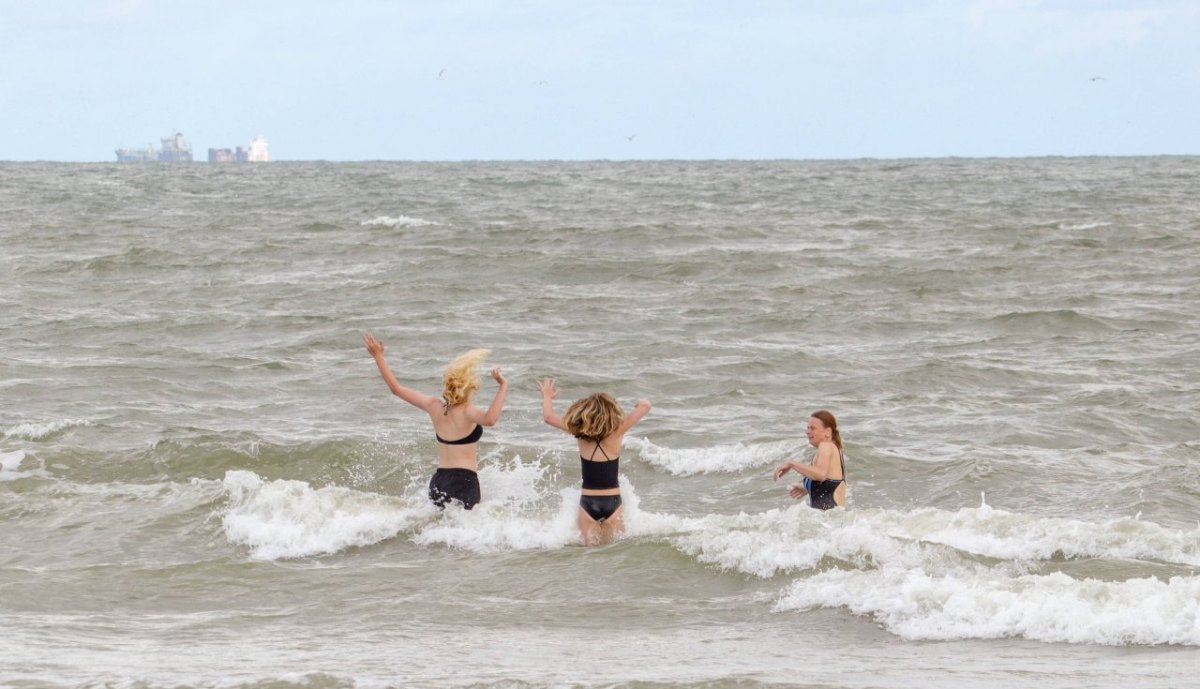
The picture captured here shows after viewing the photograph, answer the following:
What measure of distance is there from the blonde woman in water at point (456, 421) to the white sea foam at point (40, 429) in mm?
4982

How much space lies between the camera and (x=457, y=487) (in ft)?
33.4

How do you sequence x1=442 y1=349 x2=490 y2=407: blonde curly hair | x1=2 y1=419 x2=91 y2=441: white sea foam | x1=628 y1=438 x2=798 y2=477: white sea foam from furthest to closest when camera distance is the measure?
x1=2 y1=419 x2=91 y2=441: white sea foam → x1=628 y1=438 x2=798 y2=477: white sea foam → x1=442 y1=349 x2=490 y2=407: blonde curly hair

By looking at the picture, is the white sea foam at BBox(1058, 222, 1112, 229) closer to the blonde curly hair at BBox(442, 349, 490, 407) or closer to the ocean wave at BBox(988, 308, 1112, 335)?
the ocean wave at BBox(988, 308, 1112, 335)

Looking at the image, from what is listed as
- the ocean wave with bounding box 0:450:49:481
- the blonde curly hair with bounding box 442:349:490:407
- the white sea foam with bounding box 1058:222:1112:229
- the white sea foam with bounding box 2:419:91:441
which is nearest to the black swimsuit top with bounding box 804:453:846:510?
the blonde curly hair with bounding box 442:349:490:407

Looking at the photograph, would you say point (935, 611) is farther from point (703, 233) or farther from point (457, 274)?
point (703, 233)

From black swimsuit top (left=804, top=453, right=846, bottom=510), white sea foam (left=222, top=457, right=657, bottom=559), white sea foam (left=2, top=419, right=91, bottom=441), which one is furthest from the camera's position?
white sea foam (left=2, top=419, right=91, bottom=441)

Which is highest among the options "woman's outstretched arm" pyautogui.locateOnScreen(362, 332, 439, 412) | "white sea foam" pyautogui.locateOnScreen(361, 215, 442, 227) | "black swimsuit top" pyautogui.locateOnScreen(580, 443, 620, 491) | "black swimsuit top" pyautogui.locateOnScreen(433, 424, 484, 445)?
"white sea foam" pyautogui.locateOnScreen(361, 215, 442, 227)

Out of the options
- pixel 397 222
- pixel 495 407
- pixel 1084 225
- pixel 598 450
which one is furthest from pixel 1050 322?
pixel 397 222

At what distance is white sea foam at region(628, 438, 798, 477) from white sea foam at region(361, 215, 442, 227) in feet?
84.7

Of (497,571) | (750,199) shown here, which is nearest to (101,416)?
(497,571)

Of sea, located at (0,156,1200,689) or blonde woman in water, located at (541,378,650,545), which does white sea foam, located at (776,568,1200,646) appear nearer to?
sea, located at (0,156,1200,689)

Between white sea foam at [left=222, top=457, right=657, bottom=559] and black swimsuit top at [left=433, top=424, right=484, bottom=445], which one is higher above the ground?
black swimsuit top at [left=433, top=424, right=484, bottom=445]

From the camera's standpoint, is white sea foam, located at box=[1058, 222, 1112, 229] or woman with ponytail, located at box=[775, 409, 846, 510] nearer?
woman with ponytail, located at box=[775, 409, 846, 510]

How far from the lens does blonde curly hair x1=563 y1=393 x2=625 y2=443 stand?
9.30 meters
